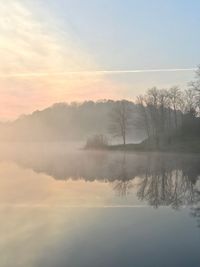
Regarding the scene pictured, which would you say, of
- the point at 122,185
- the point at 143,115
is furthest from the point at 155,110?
the point at 122,185

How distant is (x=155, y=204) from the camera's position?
2006 cm

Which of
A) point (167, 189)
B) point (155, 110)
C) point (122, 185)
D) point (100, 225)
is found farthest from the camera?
point (155, 110)

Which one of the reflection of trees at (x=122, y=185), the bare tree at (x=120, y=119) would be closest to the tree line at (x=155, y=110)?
the bare tree at (x=120, y=119)

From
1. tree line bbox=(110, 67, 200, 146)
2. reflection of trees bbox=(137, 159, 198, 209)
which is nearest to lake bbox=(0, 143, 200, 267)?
reflection of trees bbox=(137, 159, 198, 209)

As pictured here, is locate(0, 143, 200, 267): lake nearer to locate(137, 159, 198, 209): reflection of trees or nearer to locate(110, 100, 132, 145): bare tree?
locate(137, 159, 198, 209): reflection of trees

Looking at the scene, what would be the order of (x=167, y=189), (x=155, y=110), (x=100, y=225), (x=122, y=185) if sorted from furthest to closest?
(x=155, y=110) < (x=122, y=185) < (x=167, y=189) < (x=100, y=225)

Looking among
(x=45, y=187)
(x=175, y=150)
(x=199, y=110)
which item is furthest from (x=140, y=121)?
(x=45, y=187)

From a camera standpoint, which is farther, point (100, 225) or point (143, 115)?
point (143, 115)

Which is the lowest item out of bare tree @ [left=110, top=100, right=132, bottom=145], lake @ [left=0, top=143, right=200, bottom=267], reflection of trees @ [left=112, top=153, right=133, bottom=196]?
reflection of trees @ [left=112, top=153, right=133, bottom=196]

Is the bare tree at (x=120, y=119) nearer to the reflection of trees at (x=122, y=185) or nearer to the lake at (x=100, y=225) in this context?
the reflection of trees at (x=122, y=185)

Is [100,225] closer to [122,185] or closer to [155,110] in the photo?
[122,185]

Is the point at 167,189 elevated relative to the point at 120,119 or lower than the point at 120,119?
lower

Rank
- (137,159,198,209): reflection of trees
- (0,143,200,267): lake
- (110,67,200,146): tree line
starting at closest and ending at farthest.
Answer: (0,143,200,267): lake < (137,159,198,209): reflection of trees < (110,67,200,146): tree line

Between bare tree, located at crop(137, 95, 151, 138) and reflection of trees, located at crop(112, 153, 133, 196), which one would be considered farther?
bare tree, located at crop(137, 95, 151, 138)
